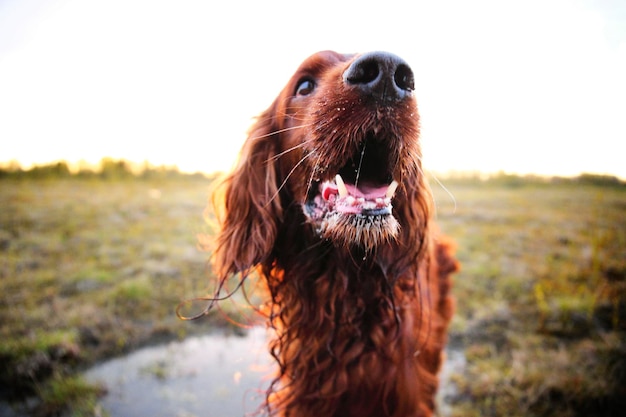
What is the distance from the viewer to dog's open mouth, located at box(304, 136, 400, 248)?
1.33 m

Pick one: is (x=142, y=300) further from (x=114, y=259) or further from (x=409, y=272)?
(x=409, y=272)

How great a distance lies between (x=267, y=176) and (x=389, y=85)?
2.92ft

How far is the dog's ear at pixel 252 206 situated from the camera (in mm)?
1811

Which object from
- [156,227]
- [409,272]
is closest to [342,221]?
[409,272]

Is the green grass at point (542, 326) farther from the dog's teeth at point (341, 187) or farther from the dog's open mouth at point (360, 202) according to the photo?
the dog's teeth at point (341, 187)

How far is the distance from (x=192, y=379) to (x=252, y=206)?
1908 millimetres

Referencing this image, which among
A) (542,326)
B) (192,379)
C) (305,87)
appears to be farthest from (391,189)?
(542,326)

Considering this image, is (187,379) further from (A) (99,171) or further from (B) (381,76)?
(A) (99,171)

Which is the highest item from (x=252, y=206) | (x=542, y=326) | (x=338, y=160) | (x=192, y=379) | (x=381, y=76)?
(x=381, y=76)

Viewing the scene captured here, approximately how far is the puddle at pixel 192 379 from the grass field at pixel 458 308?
0.17 metres

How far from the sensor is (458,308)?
4.55 meters

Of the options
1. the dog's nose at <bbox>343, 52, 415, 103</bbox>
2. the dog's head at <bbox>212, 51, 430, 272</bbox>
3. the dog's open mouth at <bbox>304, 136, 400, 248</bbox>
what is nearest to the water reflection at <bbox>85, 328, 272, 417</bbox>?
the dog's head at <bbox>212, 51, 430, 272</bbox>

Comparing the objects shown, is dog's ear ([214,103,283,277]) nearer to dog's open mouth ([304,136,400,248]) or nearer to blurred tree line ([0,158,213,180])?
dog's open mouth ([304,136,400,248])

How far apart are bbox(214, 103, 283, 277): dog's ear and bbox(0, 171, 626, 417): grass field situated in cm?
98
